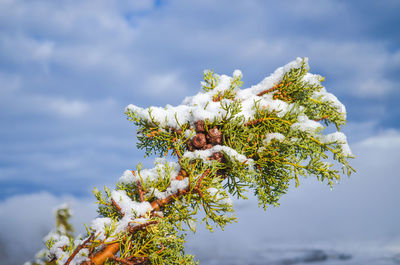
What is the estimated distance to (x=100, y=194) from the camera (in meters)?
3.08

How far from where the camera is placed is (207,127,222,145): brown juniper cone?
326 cm

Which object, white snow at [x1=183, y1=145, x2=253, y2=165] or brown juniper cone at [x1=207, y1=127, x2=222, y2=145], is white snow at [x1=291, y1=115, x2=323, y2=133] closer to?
white snow at [x1=183, y1=145, x2=253, y2=165]

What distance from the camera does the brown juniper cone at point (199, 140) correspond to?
3242 mm

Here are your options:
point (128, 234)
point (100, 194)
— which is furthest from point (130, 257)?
point (100, 194)

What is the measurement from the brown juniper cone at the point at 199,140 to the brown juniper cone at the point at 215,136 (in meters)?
0.07

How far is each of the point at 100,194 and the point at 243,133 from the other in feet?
5.48

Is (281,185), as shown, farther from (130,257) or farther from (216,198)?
(130,257)

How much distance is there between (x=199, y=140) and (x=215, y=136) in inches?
7.1

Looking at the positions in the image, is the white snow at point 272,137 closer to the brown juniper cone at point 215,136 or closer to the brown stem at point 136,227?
the brown juniper cone at point 215,136

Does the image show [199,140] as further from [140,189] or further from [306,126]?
[306,126]

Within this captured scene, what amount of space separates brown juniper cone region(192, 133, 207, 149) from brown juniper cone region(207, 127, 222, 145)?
68 mm

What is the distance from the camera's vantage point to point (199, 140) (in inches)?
128

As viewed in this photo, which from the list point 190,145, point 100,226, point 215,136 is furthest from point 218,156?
point 100,226

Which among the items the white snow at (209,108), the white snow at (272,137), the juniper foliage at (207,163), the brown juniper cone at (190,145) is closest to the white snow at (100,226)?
the juniper foliage at (207,163)
